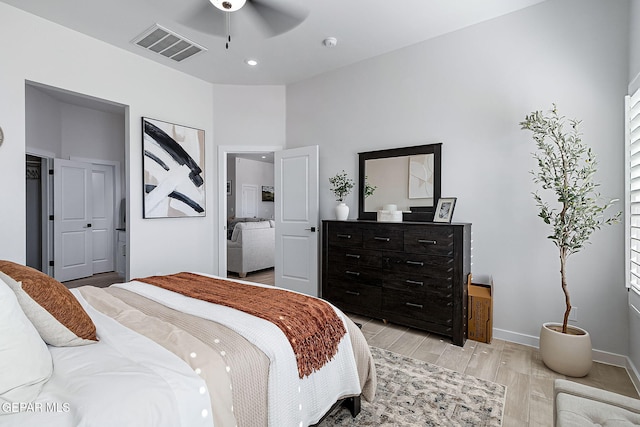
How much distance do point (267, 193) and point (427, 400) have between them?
8.01 metres

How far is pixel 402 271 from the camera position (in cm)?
313

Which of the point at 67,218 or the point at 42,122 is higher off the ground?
the point at 42,122

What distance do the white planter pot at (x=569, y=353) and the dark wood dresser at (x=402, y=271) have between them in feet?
→ 2.09

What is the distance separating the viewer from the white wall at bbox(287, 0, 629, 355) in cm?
251

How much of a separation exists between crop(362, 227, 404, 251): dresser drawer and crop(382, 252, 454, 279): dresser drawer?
82mm

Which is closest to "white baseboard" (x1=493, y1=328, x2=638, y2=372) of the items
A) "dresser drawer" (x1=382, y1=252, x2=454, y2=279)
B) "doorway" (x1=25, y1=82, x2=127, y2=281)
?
"dresser drawer" (x1=382, y1=252, x2=454, y2=279)

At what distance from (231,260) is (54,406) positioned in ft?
15.7

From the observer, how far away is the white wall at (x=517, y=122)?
2.51 metres

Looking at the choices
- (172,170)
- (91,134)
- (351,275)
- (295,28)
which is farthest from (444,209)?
(91,134)

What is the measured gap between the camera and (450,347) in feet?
9.15

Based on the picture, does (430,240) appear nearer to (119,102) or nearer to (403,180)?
(403,180)

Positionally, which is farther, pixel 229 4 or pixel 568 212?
pixel 568 212

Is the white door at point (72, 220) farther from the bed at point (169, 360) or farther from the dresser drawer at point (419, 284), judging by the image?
the dresser drawer at point (419, 284)

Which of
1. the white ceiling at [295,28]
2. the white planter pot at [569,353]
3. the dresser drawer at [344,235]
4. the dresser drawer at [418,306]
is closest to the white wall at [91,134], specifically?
the white ceiling at [295,28]
